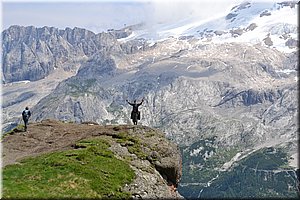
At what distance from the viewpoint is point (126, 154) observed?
5356 centimetres

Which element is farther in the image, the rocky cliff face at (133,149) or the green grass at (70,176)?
the rocky cliff face at (133,149)

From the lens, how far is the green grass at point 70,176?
39.8 meters

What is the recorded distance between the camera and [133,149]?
54.7 m

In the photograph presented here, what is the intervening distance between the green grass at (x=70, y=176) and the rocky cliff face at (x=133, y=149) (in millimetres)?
1808

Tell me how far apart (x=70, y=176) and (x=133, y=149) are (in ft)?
41.4

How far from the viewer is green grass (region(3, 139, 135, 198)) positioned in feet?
131

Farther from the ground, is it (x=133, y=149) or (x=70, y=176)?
(x=133, y=149)

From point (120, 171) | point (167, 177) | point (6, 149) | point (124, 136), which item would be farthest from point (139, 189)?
point (6, 149)

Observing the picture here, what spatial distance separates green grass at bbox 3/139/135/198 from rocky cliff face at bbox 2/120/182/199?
1808mm

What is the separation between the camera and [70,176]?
43656 mm

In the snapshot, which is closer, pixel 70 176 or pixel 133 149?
pixel 70 176

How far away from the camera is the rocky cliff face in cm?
4856

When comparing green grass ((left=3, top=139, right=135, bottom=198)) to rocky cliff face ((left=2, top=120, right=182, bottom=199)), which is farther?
rocky cliff face ((left=2, top=120, right=182, bottom=199))

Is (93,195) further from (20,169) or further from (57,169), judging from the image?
(20,169)
